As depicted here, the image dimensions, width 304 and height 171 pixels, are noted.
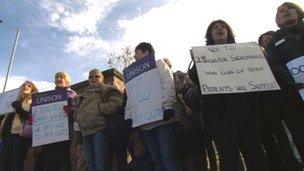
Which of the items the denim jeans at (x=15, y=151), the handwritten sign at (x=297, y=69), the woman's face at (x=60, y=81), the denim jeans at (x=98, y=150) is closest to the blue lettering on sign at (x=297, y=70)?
the handwritten sign at (x=297, y=69)

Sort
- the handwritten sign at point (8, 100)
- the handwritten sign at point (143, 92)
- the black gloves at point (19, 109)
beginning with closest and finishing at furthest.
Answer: the handwritten sign at point (143, 92) < the black gloves at point (19, 109) < the handwritten sign at point (8, 100)

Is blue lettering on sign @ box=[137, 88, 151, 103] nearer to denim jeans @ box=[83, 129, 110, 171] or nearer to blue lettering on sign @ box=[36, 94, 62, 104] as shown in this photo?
denim jeans @ box=[83, 129, 110, 171]

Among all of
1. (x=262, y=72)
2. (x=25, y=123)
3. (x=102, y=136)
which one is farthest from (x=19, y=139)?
(x=262, y=72)

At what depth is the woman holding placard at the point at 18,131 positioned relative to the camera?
6.43m

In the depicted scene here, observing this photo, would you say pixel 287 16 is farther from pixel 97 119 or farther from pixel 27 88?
pixel 27 88

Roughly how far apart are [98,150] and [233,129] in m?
2.16

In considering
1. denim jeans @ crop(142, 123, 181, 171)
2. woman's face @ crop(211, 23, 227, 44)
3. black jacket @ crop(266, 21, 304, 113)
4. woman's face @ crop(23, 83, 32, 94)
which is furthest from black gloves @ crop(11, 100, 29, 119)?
black jacket @ crop(266, 21, 304, 113)

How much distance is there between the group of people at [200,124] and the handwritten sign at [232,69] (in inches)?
4.0

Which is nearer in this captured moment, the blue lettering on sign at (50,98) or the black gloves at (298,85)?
the black gloves at (298,85)

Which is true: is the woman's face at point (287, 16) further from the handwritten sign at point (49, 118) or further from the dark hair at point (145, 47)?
the handwritten sign at point (49, 118)

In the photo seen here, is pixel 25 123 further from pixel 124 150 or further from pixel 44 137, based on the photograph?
pixel 124 150

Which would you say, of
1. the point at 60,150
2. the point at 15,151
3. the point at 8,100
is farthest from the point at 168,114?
the point at 8,100

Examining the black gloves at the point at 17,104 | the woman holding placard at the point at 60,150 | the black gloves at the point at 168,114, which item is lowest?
the black gloves at the point at 168,114

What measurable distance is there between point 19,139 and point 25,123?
291 mm
